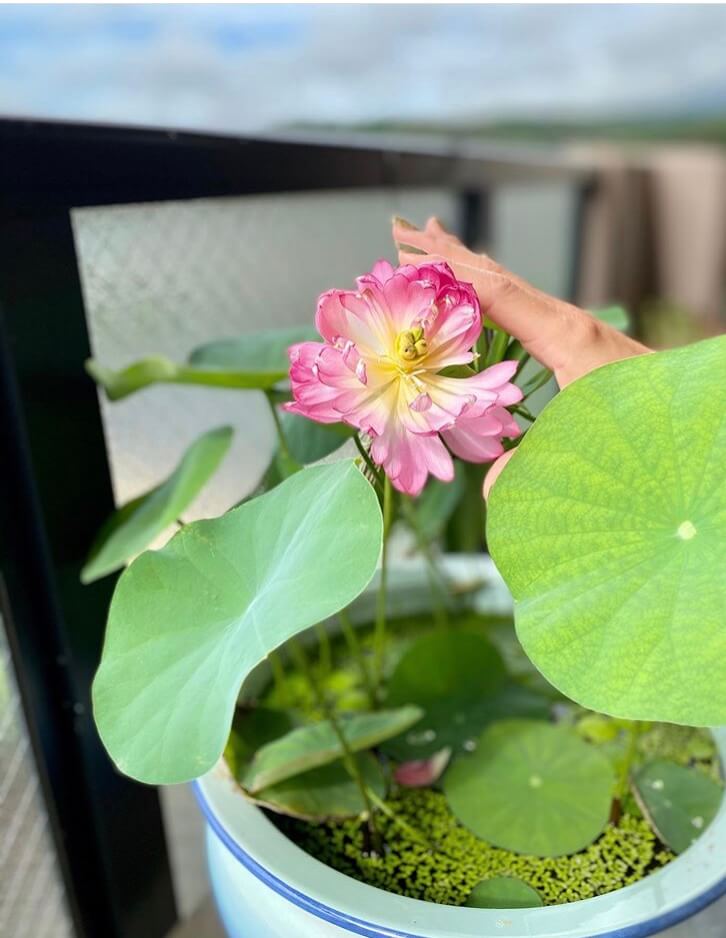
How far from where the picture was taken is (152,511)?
1.69 ft

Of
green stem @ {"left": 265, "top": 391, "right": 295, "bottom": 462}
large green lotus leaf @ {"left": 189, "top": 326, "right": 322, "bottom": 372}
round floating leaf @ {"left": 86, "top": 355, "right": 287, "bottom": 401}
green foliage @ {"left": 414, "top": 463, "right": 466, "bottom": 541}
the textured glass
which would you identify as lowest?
the textured glass

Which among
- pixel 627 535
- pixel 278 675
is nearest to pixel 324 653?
pixel 278 675

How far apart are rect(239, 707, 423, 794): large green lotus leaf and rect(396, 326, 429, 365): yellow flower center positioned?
26 centimetres

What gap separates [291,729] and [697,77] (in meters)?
4.70

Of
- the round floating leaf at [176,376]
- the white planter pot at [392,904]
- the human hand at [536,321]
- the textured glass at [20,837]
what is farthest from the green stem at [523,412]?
the textured glass at [20,837]

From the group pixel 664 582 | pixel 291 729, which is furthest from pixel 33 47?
pixel 664 582

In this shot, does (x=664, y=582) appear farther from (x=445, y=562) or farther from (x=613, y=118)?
(x=613, y=118)

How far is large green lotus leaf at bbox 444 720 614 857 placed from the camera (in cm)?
48

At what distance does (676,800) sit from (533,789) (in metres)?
0.10

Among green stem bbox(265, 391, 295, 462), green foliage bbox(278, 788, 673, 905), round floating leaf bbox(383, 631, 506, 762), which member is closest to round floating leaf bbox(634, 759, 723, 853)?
green foliage bbox(278, 788, 673, 905)

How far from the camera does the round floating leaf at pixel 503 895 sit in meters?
0.42

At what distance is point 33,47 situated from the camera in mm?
1221

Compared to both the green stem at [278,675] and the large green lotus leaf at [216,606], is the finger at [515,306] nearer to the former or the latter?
the large green lotus leaf at [216,606]

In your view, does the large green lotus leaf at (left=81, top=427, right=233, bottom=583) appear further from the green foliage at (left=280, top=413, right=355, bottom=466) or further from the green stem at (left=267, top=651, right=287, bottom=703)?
the green stem at (left=267, top=651, right=287, bottom=703)
